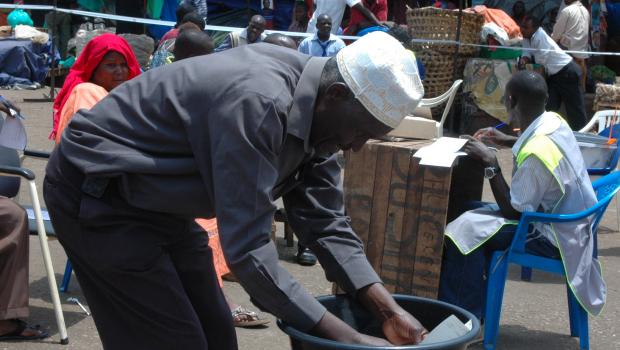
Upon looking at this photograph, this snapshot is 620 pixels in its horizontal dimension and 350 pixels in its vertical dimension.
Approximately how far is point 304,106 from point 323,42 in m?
7.05

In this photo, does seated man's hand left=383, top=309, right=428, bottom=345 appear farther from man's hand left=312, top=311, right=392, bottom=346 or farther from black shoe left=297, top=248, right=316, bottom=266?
black shoe left=297, top=248, right=316, bottom=266

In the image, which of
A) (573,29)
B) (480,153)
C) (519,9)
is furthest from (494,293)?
(519,9)

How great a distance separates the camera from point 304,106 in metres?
2.25

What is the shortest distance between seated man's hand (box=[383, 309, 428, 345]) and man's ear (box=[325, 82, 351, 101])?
0.62m

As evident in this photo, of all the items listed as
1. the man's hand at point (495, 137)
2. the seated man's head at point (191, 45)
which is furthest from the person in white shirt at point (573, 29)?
the seated man's head at point (191, 45)

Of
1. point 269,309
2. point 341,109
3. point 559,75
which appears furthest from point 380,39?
point 559,75

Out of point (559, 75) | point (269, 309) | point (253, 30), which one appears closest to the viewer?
point (269, 309)

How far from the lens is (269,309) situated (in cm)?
226

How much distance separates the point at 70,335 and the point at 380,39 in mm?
2600

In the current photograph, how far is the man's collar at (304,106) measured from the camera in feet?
7.36

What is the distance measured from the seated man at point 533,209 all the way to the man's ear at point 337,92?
218 centimetres

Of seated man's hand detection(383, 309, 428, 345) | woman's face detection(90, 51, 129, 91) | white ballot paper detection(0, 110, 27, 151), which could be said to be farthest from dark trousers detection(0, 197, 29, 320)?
seated man's hand detection(383, 309, 428, 345)

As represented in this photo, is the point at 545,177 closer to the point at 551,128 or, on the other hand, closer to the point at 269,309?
the point at 551,128

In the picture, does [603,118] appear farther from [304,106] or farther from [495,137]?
[304,106]
